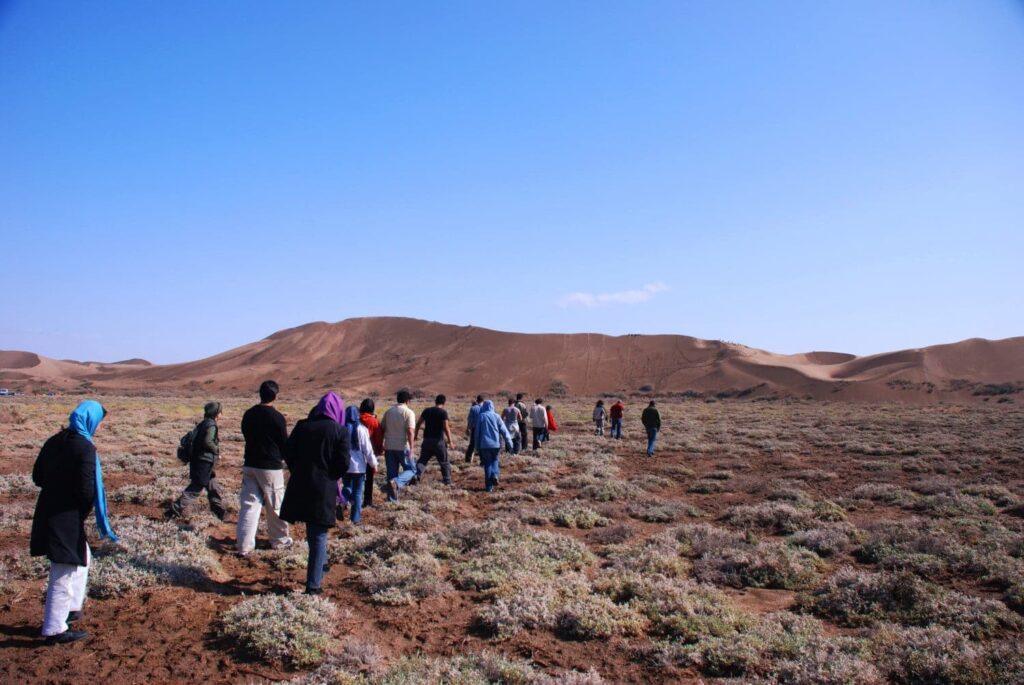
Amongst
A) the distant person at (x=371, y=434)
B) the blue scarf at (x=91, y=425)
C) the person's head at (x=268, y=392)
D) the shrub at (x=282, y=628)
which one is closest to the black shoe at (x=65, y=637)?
the blue scarf at (x=91, y=425)

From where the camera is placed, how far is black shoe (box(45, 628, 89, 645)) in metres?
4.86

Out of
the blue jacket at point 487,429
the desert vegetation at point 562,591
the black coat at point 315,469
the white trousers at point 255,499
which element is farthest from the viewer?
the blue jacket at point 487,429

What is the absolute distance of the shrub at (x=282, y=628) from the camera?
15.7 ft

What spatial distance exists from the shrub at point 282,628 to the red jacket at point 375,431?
4.44 m

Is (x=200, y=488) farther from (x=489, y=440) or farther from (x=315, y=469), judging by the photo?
(x=489, y=440)

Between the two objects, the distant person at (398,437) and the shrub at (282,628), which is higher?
the distant person at (398,437)

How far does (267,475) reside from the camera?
6.90 metres

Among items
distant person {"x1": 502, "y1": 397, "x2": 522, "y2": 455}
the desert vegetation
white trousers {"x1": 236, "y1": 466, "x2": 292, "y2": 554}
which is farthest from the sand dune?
white trousers {"x1": 236, "y1": 466, "x2": 292, "y2": 554}

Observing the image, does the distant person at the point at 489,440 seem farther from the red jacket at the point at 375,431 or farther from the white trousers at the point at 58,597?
the white trousers at the point at 58,597

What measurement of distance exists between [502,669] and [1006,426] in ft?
106

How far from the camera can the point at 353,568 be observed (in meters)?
7.29

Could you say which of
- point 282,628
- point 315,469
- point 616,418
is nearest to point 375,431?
point 315,469

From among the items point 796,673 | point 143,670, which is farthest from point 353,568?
point 796,673

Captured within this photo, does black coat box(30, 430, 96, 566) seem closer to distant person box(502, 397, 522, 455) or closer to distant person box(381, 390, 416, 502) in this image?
distant person box(381, 390, 416, 502)
